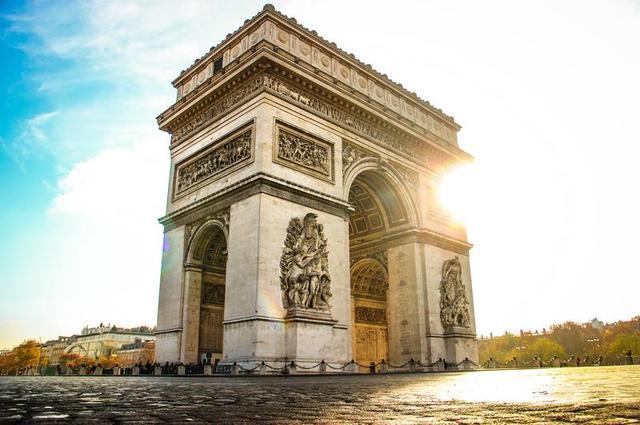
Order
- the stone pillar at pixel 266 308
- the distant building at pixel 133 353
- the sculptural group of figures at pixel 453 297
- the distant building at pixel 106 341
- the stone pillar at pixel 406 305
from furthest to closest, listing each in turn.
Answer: the distant building at pixel 106 341 → the distant building at pixel 133 353 → the sculptural group of figures at pixel 453 297 → the stone pillar at pixel 406 305 → the stone pillar at pixel 266 308

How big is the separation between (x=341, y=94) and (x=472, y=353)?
1253 centimetres

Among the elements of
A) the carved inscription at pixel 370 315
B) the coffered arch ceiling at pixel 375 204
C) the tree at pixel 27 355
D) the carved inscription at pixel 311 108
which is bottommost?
the tree at pixel 27 355

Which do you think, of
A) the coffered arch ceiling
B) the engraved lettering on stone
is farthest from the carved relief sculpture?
the coffered arch ceiling

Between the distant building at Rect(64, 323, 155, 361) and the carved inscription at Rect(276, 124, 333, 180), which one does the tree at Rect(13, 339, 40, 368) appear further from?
the carved inscription at Rect(276, 124, 333, 180)

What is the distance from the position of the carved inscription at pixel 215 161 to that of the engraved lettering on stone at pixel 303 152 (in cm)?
116

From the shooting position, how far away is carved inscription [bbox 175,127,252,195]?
18.0 meters

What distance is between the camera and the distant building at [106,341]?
349 ft

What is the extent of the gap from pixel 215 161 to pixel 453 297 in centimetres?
1184

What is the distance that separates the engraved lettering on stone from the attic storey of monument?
0.05 m

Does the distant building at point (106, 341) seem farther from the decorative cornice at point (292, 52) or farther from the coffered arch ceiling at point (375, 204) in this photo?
the decorative cornice at point (292, 52)

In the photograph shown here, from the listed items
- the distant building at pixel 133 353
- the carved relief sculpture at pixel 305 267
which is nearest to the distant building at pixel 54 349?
the distant building at pixel 133 353

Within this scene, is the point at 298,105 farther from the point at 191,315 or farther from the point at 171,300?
the point at 171,300

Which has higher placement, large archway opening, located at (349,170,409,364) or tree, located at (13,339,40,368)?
large archway opening, located at (349,170,409,364)

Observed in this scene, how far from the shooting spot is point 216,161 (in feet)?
63.1
